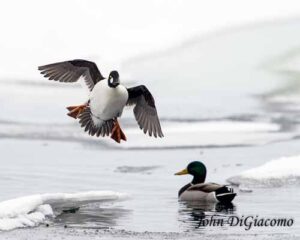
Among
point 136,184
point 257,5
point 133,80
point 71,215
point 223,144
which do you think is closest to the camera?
point 71,215

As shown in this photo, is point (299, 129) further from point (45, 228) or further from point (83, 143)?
point (45, 228)

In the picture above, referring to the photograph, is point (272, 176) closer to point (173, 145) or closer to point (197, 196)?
point (197, 196)

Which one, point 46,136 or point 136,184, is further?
point 46,136

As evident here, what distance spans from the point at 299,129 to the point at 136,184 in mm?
6820

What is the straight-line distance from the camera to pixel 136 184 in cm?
1534

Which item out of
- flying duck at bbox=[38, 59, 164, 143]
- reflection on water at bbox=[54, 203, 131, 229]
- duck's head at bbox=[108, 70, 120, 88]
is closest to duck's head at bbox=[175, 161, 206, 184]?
reflection on water at bbox=[54, 203, 131, 229]

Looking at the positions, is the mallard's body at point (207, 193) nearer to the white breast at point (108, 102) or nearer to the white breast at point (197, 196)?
the white breast at point (197, 196)

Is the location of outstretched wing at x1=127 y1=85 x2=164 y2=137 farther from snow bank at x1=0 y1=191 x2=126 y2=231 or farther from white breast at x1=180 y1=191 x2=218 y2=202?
white breast at x1=180 y1=191 x2=218 y2=202

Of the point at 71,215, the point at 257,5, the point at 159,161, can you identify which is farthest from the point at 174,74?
the point at 71,215

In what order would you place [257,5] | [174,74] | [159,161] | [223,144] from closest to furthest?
[159,161] < [223,144] < [174,74] < [257,5]

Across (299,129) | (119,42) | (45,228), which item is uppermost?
(119,42)

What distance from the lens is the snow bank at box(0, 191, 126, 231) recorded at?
11.6 metres

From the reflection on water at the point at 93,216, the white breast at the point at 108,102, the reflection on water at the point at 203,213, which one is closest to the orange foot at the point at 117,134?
the white breast at the point at 108,102

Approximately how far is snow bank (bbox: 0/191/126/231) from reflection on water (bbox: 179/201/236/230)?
0.93m
